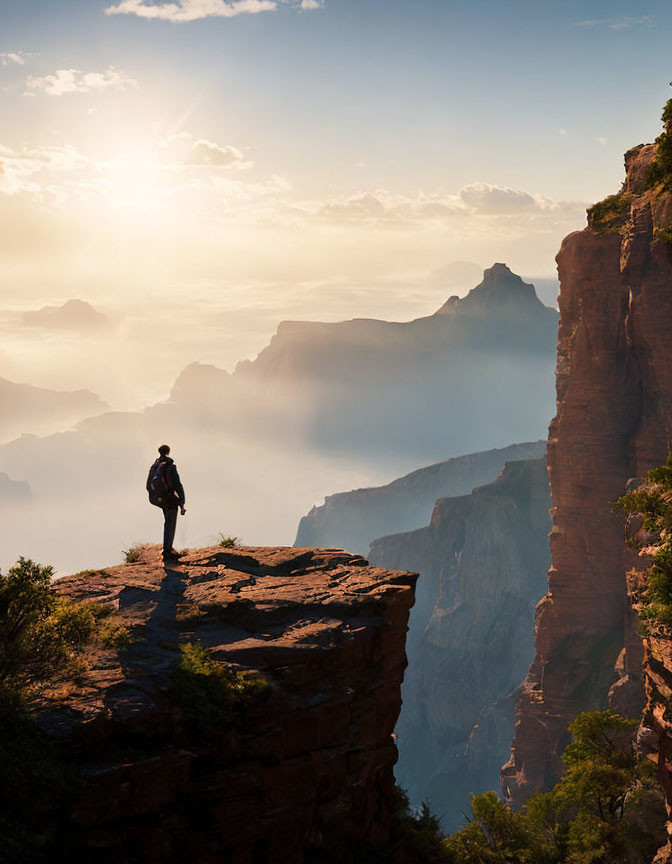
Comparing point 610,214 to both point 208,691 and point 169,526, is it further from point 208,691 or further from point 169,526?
point 208,691

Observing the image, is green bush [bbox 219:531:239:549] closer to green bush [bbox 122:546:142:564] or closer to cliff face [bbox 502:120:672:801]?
green bush [bbox 122:546:142:564]

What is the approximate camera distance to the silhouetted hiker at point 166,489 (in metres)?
20.5

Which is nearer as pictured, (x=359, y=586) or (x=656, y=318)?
(x=359, y=586)

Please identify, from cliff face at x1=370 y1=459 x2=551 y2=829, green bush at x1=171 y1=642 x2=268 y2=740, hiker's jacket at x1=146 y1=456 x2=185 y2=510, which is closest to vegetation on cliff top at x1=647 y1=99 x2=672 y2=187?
hiker's jacket at x1=146 y1=456 x2=185 y2=510

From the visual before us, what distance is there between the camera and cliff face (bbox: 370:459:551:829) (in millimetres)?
133875

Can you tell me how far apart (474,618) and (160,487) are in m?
132

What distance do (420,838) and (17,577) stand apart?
12750 millimetres

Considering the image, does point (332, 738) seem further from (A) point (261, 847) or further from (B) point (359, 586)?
(B) point (359, 586)

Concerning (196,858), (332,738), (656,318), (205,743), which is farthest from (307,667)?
(656,318)

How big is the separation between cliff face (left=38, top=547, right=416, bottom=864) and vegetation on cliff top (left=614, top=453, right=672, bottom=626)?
24.4ft

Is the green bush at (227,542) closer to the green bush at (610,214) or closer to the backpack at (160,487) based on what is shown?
the backpack at (160,487)

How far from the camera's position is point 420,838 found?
60.3 feet

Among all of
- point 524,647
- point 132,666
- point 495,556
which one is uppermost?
point 132,666

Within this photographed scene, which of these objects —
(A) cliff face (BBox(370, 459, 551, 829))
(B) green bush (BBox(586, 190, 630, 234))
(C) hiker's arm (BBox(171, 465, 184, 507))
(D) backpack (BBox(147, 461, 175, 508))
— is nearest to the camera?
(D) backpack (BBox(147, 461, 175, 508))
